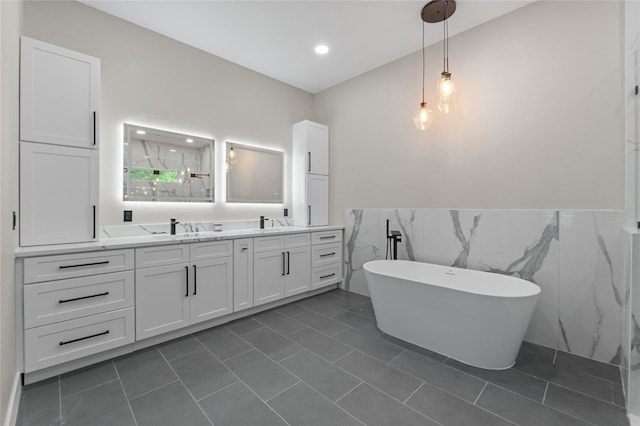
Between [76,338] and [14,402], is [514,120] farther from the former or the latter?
[14,402]

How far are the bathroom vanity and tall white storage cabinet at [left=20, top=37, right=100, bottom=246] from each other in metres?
0.19

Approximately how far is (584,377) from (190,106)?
14.2ft

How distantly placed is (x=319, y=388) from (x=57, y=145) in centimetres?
261

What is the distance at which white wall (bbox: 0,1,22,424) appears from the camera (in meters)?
1.39

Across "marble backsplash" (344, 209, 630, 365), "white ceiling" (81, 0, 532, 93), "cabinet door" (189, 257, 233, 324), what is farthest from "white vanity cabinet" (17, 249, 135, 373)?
"marble backsplash" (344, 209, 630, 365)

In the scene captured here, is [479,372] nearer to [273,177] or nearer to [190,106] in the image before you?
[273,177]

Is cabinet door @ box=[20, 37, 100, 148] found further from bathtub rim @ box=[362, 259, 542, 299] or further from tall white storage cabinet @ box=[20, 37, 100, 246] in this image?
bathtub rim @ box=[362, 259, 542, 299]

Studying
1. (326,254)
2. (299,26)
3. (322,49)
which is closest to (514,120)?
(322,49)

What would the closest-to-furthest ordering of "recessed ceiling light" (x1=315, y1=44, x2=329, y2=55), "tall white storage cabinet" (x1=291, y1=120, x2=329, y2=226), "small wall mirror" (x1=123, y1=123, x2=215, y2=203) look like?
1. "small wall mirror" (x1=123, y1=123, x2=215, y2=203)
2. "recessed ceiling light" (x1=315, y1=44, x2=329, y2=55)
3. "tall white storage cabinet" (x1=291, y1=120, x2=329, y2=226)

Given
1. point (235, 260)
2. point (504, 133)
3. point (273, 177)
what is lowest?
point (235, 260)

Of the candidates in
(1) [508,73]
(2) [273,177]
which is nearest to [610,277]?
(1) [508,73]

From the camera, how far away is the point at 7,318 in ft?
5.12

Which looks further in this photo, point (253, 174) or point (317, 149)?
point (317, 149)

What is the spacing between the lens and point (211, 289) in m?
2.70
